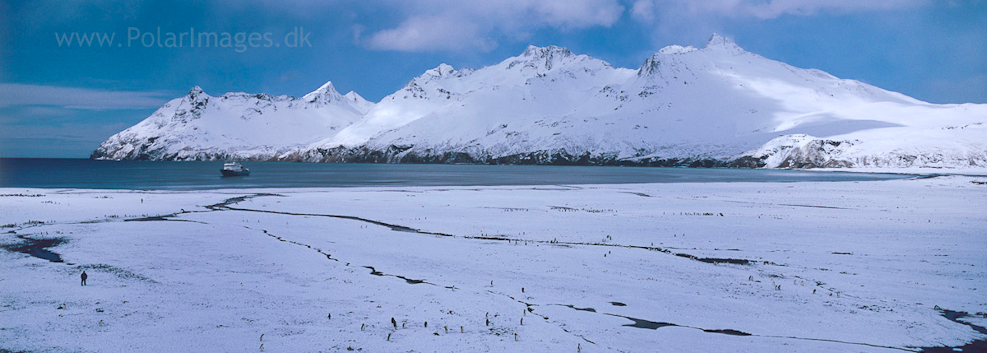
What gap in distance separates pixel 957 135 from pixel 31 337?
828ft

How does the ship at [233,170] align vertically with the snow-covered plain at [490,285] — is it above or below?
above

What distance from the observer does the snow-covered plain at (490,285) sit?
1232 centimetres

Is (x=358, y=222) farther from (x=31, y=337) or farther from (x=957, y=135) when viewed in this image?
(x=957, y=135)

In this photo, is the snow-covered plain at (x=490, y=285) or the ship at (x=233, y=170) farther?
the ship at (x=233, y=170)

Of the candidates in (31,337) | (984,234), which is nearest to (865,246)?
(984,234)

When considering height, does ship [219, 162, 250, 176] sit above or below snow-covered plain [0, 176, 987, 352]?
above

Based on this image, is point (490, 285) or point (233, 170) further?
point (233, 170)

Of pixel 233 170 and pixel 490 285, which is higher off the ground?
pixel 233 170

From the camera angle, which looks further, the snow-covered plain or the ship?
the ship

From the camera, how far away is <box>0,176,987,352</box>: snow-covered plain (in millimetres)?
12320

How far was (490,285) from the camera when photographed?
1734 cm

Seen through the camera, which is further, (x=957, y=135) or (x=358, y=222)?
(x=957, y=135)

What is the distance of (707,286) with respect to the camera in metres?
17.5

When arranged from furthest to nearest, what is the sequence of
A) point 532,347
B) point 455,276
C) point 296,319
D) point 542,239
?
point 542,239 → point 455,276 → point 296,319 → point 532,347
